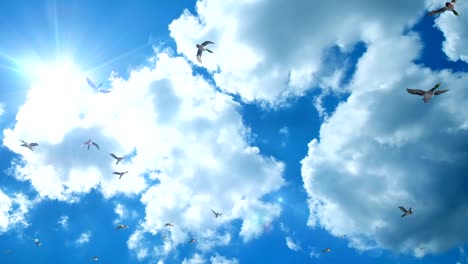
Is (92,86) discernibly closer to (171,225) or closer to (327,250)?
(171,225)

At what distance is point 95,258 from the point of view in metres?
76.4

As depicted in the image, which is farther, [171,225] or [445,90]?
[171,225]

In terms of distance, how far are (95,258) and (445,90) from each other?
73194mm

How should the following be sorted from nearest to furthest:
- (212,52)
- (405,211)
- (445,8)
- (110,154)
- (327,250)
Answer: (445,8) → (212,52) → (405,211) → (110,154) → (327,250)

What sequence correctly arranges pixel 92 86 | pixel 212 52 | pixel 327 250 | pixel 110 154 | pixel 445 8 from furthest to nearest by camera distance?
1. pixel 327 250
2. pixel 110 154
3. pixel 92 86
4. pixel 212 52
5. pixel 445 8

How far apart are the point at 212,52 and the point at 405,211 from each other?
3763 cm

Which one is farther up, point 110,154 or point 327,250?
point 110,154

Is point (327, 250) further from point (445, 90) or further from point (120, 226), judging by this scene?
point (445, 90)

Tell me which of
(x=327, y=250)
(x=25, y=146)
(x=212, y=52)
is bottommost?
(x=327, y=250)

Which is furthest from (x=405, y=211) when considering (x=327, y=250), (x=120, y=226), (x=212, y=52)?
(x=120, y=226)

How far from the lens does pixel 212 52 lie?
40062 mm

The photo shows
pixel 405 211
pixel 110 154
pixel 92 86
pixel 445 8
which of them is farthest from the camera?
pixel 110 154

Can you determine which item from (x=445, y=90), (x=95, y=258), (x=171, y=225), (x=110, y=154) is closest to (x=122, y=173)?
(x=110, y=154)

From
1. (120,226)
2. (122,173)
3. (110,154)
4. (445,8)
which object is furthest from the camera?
(120,226)
